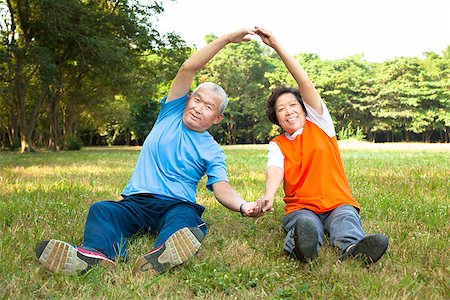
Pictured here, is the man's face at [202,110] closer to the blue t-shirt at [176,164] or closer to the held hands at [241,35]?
the blue t-shirt at [176,164]

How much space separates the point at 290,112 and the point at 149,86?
82.6 feet

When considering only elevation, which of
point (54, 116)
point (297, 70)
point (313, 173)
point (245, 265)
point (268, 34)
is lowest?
point (245, 265)

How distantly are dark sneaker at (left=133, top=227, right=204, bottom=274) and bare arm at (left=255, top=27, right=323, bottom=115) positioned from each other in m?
1.54

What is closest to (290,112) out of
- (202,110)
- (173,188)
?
(202,110)

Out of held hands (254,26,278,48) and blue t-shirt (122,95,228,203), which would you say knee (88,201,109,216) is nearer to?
blue t-shirt (122,95,228,203)

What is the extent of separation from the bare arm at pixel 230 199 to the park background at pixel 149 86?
14.8m

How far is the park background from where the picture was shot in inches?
775

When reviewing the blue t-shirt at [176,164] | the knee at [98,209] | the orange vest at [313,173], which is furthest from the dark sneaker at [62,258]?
the orange vest at [313,173]

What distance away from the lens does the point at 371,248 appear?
7.83 ft

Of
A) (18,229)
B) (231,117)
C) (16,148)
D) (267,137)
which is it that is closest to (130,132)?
(231,117)

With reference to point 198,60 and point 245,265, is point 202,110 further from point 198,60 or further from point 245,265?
point 245,265

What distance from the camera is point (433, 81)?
4678 centimetres

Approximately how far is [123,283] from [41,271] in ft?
1.62

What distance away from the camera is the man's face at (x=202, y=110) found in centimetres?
339
